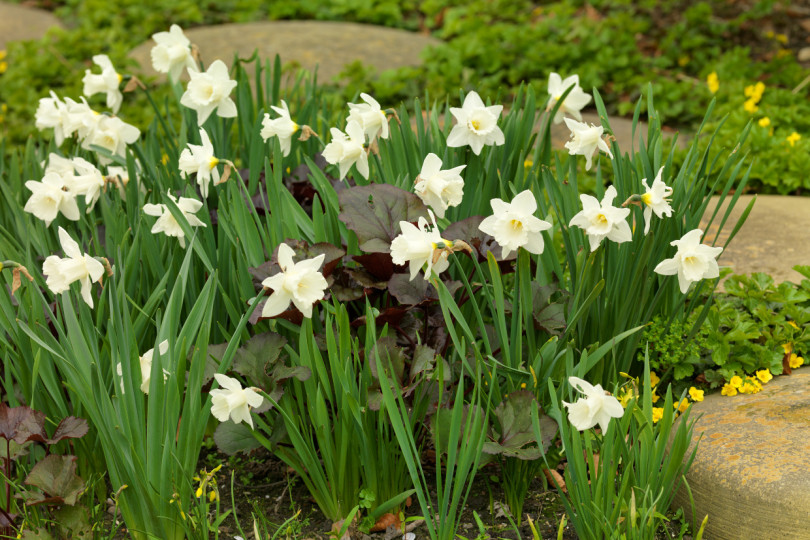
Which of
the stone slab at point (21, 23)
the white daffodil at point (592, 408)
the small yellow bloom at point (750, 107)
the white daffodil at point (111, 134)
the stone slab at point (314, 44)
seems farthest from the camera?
the stone slab at point (21, 23)

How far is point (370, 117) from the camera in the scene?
2.03m

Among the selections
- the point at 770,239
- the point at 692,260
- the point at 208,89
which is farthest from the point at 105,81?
the point at 770,239

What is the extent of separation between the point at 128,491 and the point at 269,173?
0.82m

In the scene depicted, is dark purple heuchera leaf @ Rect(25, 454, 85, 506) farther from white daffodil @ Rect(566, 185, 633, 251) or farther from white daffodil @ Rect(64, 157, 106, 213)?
white daffodil @ Rect(566, 185, 633, 251)

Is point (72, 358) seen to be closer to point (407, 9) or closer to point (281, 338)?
point (281, 338)

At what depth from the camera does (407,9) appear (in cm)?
631

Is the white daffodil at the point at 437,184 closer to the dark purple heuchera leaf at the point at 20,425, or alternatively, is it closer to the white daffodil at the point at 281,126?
the white daffodil at the point at 281,126

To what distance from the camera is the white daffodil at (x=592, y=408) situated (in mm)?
1538

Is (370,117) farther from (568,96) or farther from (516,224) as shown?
(568,96)

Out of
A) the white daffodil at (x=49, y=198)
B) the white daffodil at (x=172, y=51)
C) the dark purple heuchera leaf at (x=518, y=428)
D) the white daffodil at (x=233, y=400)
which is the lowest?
the dark purple heuchera leaf at (x=518, y=428)

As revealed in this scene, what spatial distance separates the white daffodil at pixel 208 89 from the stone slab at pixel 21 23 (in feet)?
13.9

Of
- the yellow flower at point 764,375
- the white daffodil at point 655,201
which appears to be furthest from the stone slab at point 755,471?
the white daffodil at point 655,201

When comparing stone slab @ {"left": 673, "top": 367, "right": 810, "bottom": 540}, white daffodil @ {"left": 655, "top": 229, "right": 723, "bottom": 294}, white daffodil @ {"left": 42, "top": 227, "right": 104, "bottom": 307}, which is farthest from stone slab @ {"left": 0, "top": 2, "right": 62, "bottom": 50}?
stone slab @ {"left": 673, "top": 367, "right": 810, "bottom": 540}

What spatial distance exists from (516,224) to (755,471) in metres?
0.78
